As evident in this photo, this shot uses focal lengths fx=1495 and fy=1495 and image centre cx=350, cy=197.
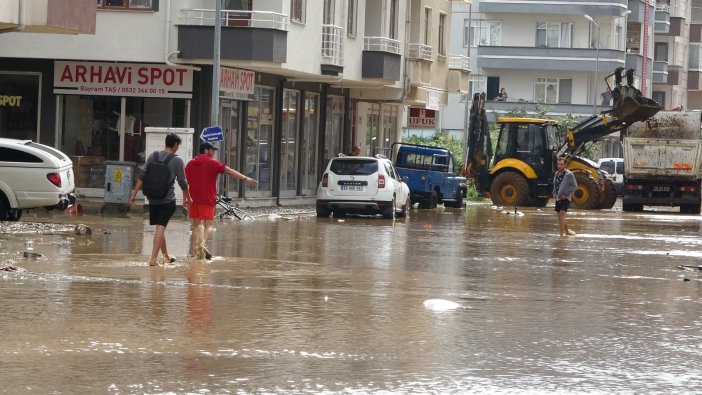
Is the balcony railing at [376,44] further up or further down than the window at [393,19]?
further down

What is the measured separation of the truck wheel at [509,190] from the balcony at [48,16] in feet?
70.3

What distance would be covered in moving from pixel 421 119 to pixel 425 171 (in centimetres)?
1263

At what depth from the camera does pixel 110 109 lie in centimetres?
3606

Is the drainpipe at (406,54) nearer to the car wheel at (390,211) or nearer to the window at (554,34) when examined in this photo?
the car wheel at (390,211)

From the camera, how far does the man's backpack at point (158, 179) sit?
61.8 ft

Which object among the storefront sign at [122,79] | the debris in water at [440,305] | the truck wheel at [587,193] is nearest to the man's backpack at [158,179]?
the debris in water at [440,305]

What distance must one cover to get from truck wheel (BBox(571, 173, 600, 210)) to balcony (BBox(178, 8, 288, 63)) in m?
15.1

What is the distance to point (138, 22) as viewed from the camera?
34.7 metres

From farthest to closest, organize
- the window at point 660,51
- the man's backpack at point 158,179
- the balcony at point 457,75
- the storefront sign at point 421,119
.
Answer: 1. the window at point 660,51
2. the storefront sign at point 421,119
3. the balcony at point 457,75
4. the man's backpack at point 158,179

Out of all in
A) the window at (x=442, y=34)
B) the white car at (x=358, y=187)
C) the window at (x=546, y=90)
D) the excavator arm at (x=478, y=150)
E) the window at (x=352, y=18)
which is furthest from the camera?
the window at (x=546, y=90)

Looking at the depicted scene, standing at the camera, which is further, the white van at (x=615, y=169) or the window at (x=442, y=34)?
the white van at (x=615, y=169)

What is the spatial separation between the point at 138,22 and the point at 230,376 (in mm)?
25484

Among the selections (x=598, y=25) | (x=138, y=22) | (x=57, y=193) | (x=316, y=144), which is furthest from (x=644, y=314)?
(x=598, y=25)

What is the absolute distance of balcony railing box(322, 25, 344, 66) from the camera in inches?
1569
